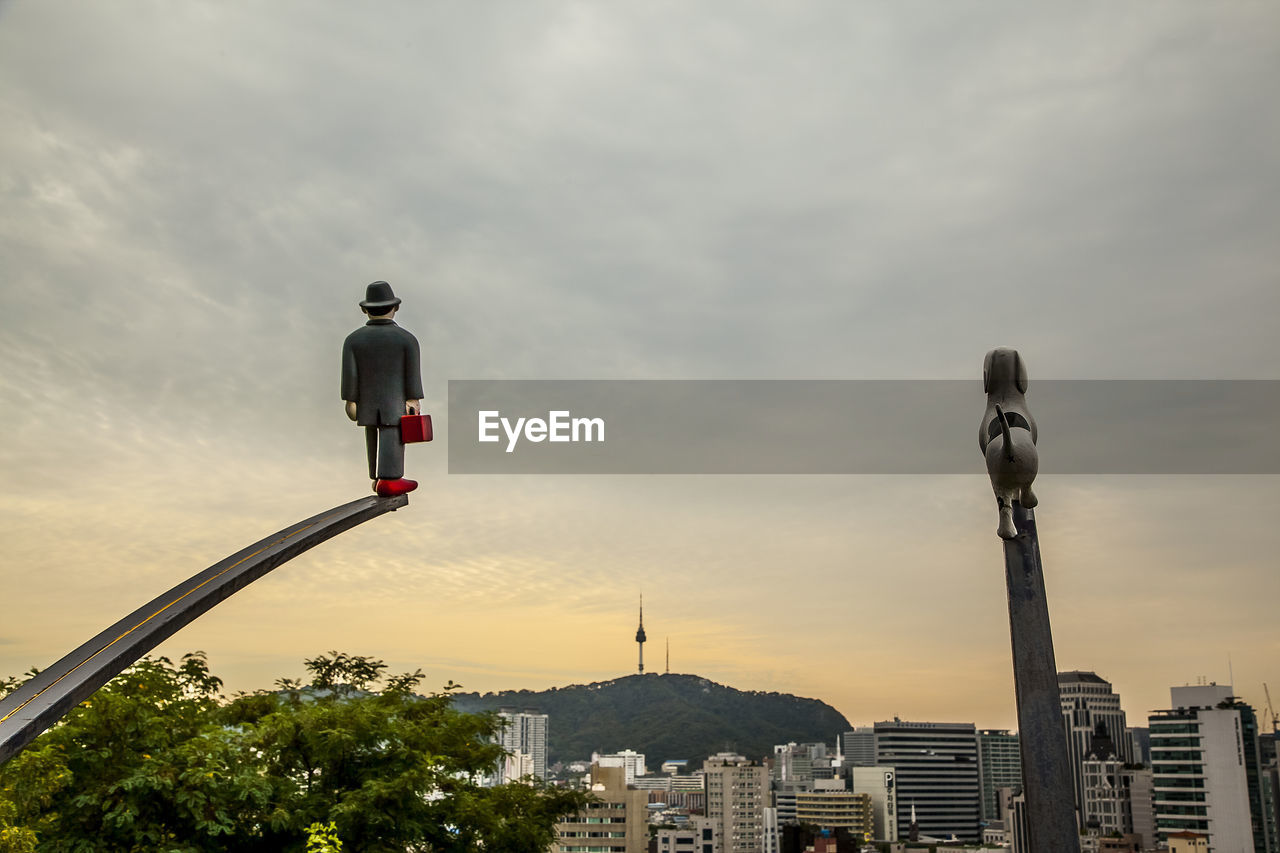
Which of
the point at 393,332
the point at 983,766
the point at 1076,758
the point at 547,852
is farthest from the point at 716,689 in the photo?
the point at 393,332

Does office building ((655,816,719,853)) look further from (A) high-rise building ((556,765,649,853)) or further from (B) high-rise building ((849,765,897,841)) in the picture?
(B) high-rise building ((849,765,897,841))

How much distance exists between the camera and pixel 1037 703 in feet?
16.9

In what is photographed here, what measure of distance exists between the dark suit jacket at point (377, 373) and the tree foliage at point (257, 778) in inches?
344

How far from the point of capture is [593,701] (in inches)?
5108

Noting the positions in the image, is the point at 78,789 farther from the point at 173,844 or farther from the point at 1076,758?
the point at 1076,758

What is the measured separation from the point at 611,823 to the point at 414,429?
7408cm

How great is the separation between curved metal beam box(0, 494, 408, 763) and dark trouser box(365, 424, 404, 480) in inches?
12.4

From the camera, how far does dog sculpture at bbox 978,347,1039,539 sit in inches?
208

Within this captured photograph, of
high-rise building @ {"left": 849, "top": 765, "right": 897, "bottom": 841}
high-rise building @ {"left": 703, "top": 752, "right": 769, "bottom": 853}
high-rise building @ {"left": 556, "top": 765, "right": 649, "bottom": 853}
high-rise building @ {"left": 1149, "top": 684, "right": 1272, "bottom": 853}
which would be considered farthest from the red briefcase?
high-rise building @ {"left": 849, "top": 765, "right": 897, "bottom": 841}

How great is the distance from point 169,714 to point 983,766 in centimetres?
20683

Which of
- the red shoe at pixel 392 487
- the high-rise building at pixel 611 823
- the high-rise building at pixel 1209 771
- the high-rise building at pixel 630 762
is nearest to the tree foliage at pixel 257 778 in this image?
the red shoe at pixel 392 487

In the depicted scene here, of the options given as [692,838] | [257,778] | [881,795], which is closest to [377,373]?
[257,778]

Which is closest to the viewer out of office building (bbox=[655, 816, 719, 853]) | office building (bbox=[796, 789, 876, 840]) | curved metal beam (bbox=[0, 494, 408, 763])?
curved metal beam (bbox=[0, 494, 408, 763])

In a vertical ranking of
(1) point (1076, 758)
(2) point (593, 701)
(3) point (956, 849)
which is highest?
(2) point (593, 701)
